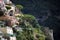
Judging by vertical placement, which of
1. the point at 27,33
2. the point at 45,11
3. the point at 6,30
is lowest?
the point at 27,33

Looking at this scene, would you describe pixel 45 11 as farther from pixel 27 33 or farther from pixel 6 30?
pixel 6 30

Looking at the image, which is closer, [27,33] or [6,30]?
[6,30]

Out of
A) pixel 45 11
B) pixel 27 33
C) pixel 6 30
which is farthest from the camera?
pixel 45 11

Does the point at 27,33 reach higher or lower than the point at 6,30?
lower

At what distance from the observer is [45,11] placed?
29531mm

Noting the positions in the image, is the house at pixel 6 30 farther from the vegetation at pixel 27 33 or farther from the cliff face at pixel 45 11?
the cliff face at pixel 45 11

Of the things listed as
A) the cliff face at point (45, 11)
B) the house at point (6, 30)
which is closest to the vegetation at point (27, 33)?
the house at point (6, 30)

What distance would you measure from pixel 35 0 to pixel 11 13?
47.3 feet

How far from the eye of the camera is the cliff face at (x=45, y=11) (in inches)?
1112

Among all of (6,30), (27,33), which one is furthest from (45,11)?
(6,30)

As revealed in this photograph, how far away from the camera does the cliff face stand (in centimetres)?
2825

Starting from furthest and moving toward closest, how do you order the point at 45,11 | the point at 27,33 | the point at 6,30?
the point at 45,11 → the point at 27,33 → the point at 6,30

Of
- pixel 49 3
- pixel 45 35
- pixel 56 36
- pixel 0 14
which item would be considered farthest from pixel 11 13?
pixel 49 3

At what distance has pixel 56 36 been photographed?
2814cm
